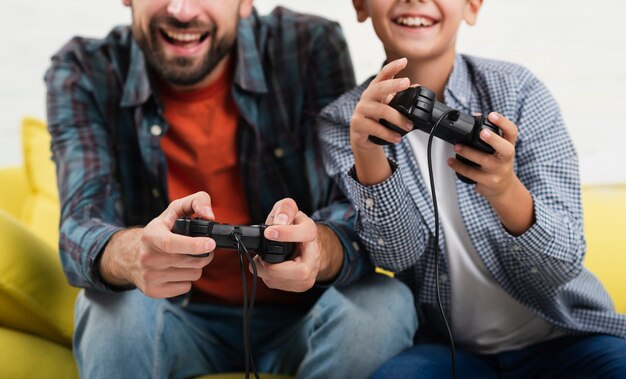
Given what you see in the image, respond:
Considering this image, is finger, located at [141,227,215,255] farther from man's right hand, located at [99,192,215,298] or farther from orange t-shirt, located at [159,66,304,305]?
orange t-shirt, located at [159,66,304,305]

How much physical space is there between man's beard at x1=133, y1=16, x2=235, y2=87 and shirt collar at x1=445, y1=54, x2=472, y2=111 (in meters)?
0.40

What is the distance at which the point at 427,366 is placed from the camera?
1.06 metres

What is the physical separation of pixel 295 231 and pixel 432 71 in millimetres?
418

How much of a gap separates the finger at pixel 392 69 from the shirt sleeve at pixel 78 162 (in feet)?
1.60

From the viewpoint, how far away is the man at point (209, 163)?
114cm

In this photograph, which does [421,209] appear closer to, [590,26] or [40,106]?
[590,26]

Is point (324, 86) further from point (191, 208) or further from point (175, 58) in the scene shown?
point (191, 208)

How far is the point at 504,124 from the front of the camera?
93cm

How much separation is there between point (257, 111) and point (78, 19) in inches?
44.6

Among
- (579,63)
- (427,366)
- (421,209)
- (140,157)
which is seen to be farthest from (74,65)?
(579,63)

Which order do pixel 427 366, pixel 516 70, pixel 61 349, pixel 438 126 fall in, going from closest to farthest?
pixel 438 126 < pixel 427 366 < pixel 516 70 < pixel 61 349

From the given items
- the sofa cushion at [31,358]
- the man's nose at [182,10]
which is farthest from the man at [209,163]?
the sofa cushion at [31,358]

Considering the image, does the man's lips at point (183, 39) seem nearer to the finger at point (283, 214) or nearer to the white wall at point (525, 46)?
the finger at point (283, 214)

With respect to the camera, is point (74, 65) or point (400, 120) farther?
point (74, 65)
